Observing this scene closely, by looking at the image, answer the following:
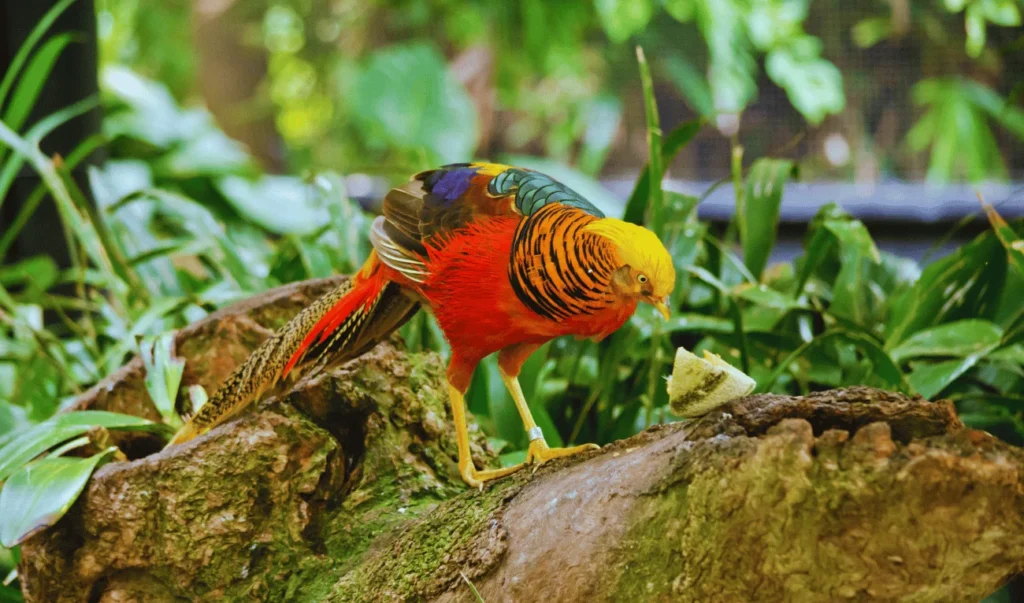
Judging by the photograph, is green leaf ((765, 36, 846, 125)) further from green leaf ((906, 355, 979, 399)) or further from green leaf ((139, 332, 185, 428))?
green leaf ((139, 332, 185, 428))

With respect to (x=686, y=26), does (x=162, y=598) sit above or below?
below

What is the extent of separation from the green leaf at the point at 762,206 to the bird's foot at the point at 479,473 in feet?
3.28

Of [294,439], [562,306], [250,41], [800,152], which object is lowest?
[800,152]

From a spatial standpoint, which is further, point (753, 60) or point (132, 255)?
point (753, 60)

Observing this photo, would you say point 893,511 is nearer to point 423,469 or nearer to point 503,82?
point 423,469

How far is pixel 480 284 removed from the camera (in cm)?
122

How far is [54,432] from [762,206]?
4.82ft

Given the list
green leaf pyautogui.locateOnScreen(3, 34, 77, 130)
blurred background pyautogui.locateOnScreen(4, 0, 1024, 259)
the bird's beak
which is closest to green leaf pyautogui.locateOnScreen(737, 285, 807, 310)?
the bird's beak

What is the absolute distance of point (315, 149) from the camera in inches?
275

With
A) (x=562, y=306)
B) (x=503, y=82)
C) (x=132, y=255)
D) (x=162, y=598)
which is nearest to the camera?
(x=562, y=306)

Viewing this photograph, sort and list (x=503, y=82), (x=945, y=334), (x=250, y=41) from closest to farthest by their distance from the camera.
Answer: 1. (x=945, y=334)
2. (x=503, y=82)
3. (x=250, y=41)

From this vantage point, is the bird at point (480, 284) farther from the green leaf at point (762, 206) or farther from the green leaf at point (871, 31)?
the green leaf at point (871, 31)

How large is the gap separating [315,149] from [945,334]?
5765 mm

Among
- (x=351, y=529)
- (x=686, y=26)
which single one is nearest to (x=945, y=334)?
(x=351, y=529)
